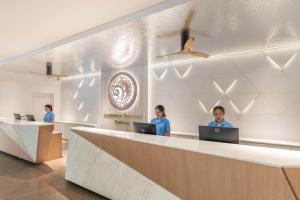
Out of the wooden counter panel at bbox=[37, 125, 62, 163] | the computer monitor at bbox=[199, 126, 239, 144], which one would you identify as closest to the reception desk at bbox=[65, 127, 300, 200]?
the computer monitor at bbox=[199, 126, 239, 144]

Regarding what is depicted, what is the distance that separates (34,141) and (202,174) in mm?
4239

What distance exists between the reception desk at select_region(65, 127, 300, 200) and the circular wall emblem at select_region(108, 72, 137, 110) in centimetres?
273

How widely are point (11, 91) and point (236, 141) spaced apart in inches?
293

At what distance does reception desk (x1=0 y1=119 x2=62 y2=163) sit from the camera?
190 inches

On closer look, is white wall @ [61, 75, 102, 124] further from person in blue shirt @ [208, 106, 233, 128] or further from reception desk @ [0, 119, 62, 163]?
person in blue shirt @ [208, 106, 233, 128]

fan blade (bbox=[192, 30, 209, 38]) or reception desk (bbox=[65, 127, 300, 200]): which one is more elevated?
fan blade (bbox=[192, 30, 209, 38])

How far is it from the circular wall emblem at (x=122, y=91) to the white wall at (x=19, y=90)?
10.5 ft

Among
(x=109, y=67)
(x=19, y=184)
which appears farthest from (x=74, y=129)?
(x=109, y=67)

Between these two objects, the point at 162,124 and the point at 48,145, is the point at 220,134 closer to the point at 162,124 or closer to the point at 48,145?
the point at 162,124

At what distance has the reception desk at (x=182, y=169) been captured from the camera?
5.08 ft

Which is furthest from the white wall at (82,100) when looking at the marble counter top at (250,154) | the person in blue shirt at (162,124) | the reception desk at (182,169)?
the marble counter top at (250,154)

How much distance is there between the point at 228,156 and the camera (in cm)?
174

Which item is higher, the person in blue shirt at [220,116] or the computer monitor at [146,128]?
the person in blue shirt at [220,116]

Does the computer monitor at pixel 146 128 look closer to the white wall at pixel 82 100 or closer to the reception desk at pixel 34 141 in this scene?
the reception desk at pixel 34 141
